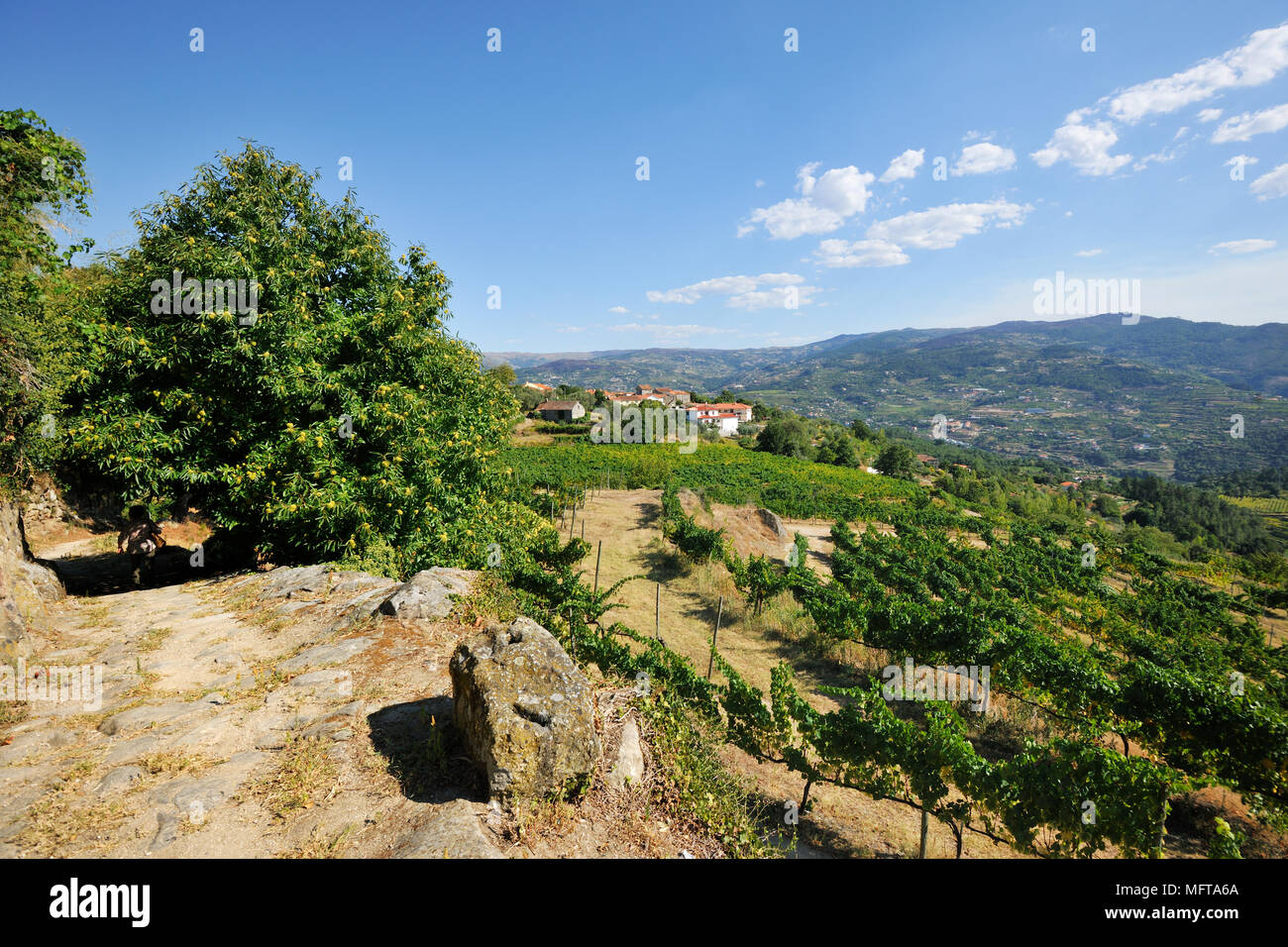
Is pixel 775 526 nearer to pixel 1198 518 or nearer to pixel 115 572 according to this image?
pixel 115 572

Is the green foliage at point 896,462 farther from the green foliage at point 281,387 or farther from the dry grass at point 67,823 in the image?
the dry grass at point 67,823

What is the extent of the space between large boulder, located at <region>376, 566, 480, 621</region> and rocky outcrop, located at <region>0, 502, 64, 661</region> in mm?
4507

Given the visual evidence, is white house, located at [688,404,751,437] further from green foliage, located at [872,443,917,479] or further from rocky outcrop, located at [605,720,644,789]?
rocky outcrop, located at [605,720,644,789]

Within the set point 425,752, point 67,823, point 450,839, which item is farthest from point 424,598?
point 450,839

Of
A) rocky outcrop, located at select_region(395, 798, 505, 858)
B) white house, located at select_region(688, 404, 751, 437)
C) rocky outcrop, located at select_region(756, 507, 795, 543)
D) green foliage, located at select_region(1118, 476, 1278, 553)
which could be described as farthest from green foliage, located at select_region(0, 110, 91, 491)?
green foliage, located at select_region(1118, 476, 1278, 553)

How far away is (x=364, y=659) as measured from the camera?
22.6 ft

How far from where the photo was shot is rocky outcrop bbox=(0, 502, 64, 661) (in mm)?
6754

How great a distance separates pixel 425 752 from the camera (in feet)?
16.5

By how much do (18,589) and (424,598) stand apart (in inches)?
252

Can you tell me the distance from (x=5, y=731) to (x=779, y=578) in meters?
18.8

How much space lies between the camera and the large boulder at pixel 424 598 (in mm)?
7988

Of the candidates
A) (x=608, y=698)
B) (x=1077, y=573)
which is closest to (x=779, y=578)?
(x=608, y=698)

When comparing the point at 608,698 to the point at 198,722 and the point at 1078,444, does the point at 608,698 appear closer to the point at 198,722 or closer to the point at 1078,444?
the point at 198,722

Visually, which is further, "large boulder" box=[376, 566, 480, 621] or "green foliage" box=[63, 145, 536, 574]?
"green foliage" box=[63, 145, 536, 574]
